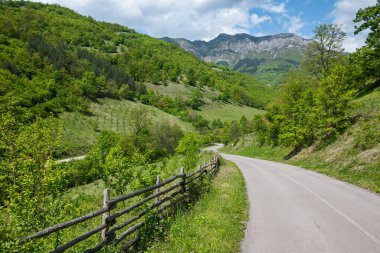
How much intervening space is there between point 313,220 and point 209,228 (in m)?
4.03

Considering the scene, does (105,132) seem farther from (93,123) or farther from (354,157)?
(354,157)

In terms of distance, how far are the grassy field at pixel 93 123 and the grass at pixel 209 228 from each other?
60204mm

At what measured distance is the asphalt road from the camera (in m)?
8.20

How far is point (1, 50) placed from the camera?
4771 inches

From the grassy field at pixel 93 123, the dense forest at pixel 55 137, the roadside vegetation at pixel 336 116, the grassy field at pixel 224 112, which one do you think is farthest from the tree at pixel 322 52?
the grassy field at pixel 224 112

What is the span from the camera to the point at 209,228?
9266 mm

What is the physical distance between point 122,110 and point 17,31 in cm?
8418

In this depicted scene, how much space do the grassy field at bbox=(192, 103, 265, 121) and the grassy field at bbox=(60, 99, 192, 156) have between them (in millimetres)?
37061

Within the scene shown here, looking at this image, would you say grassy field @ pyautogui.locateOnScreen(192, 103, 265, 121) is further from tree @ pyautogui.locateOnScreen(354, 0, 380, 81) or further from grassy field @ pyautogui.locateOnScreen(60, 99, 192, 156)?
tree @ pyautogui.locateOnScreen(354, 0, 380, 81)

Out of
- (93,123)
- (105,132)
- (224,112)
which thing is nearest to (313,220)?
(105,132)

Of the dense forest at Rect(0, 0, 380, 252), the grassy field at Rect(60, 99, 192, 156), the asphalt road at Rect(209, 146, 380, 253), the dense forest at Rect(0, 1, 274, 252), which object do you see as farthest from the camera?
the grassy field at Rect(60, 99, 192, 156)

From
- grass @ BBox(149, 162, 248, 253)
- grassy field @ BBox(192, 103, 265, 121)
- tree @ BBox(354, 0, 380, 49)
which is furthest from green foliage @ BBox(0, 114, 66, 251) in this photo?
grassy field @ BBox(192, 103, 265, 121)

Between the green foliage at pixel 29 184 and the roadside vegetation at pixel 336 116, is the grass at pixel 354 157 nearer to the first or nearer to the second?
the roadside vegetation at pixel 336 116

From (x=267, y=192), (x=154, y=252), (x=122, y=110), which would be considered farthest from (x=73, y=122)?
(x=154, y=252)
